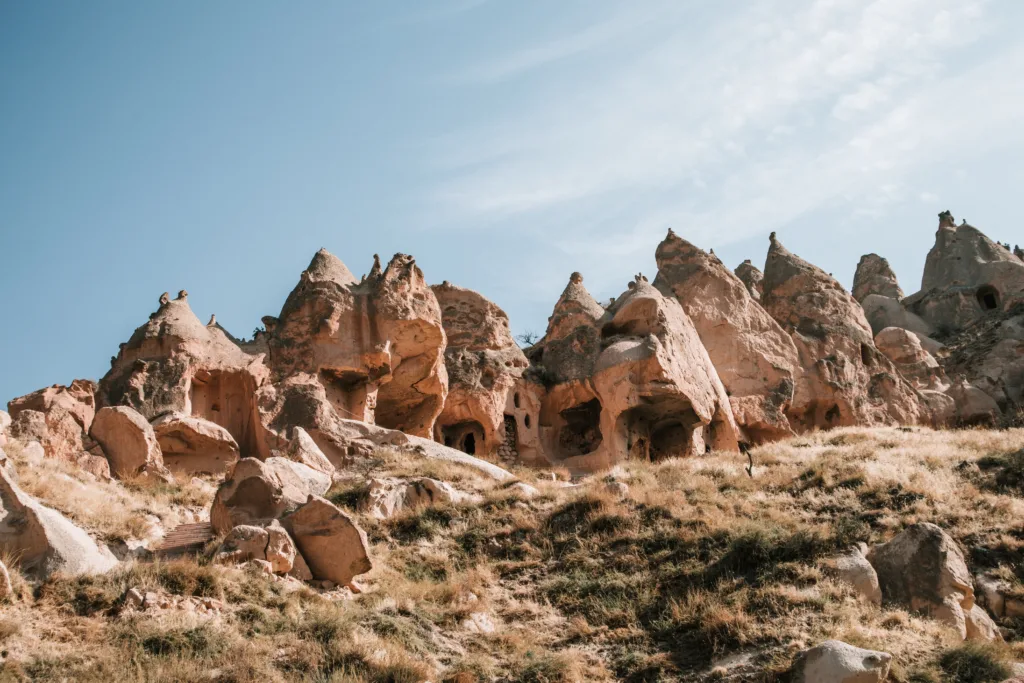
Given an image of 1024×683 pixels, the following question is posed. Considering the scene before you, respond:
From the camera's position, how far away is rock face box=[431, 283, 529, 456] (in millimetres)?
24203

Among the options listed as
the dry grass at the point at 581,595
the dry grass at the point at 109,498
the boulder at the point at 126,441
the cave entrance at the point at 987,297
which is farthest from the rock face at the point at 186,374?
the cave entrance at the point at 987,297

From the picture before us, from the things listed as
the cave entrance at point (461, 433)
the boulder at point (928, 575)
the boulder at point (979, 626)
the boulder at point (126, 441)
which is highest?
the cave entrance at point (461, 433)

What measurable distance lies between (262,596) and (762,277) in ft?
85.6

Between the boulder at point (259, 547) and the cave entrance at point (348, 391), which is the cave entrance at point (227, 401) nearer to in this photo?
the cave entrance at point (348, 391)

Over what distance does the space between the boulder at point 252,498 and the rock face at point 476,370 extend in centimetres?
1086

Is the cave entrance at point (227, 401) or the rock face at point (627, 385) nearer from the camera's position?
the cave entrance at point (227, 401)

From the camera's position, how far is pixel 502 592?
12.7 m

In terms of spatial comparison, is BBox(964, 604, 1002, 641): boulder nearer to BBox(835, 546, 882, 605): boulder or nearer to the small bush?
BBox(835, 546, 882, 605): boulder

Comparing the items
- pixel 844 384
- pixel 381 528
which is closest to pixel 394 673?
pixel 381 528

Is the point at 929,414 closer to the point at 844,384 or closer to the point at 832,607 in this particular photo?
the point at 844,384

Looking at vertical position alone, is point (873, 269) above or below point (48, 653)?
above

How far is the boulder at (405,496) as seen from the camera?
14.9 meters

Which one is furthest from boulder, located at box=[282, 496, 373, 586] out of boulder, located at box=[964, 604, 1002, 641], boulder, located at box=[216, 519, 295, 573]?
boulder, located at box=[964, 604, 1002, 641]

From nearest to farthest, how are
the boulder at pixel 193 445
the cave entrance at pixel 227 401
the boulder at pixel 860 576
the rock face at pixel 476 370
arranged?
the boulder at pixel 860 576 → the boulder at pixel 193 445 → the cave entrance at pixel 227 401 → the rock face at pixel 476 370
